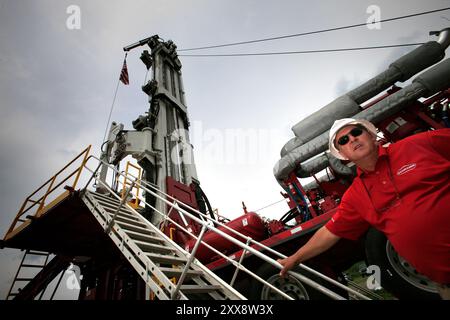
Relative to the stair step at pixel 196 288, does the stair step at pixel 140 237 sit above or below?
above

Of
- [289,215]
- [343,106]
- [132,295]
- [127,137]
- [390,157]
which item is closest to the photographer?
[390,157]

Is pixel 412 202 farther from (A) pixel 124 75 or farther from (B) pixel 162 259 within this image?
(A) pixel 124 75

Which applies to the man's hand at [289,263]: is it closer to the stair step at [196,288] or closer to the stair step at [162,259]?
the stair step at [196,288]

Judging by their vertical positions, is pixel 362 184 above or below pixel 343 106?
below

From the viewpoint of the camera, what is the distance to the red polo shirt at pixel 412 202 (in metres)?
1.20

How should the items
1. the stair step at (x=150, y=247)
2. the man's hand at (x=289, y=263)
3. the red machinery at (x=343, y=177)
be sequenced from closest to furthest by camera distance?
the man's hand at (x=289, y=263) < the red machinery at (x=343, y=177) < the stair step at (x=150, y=247)

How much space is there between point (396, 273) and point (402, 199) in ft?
Result: 6.76

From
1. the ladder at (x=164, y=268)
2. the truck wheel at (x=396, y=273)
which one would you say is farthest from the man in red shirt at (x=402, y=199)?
the truck wheel at (x=396, y=273)

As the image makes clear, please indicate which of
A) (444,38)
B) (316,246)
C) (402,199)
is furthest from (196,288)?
(444,38)

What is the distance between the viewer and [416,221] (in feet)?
4.12

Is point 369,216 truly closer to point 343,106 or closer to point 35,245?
point 343,106

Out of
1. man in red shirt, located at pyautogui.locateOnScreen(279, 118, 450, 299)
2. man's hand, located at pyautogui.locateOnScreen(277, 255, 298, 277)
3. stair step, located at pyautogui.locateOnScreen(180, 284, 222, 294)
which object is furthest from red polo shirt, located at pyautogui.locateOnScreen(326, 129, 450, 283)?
stair step, located at pyautogui.locateOnScreen(180, 284, 222, 294)
